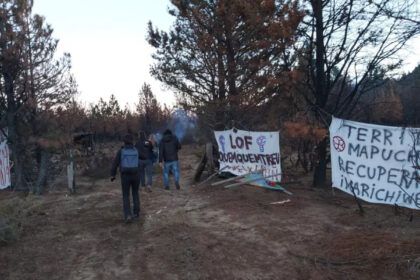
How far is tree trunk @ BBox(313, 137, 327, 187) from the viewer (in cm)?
1147

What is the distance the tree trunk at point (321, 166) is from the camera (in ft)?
37.6

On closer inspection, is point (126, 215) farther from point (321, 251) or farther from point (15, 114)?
point (15, 114)

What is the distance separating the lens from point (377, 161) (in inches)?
314

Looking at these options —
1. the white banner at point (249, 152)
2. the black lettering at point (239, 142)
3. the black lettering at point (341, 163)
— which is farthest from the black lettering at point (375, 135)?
the black lettering at point (239, 142)

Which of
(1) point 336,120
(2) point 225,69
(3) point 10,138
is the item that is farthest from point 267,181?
(3) point 10,138

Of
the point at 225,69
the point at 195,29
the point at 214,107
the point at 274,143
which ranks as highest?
the point at 195,29

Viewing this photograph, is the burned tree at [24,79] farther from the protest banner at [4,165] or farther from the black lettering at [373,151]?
the black lettering at [373,151]

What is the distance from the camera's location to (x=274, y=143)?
1143 cm

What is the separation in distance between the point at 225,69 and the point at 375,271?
953 cm

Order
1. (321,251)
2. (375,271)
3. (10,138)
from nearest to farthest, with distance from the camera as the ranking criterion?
1. (375,271)
2. (321,251)
3. (10,138)

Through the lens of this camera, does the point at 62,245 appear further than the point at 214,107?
No

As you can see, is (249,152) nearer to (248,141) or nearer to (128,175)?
(248,141)

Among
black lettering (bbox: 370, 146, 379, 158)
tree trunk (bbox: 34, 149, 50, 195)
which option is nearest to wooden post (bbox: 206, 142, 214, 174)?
tree trunk (bbox: 34, 149, 50, 195)

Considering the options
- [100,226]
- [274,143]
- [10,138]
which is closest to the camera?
[100,226]
